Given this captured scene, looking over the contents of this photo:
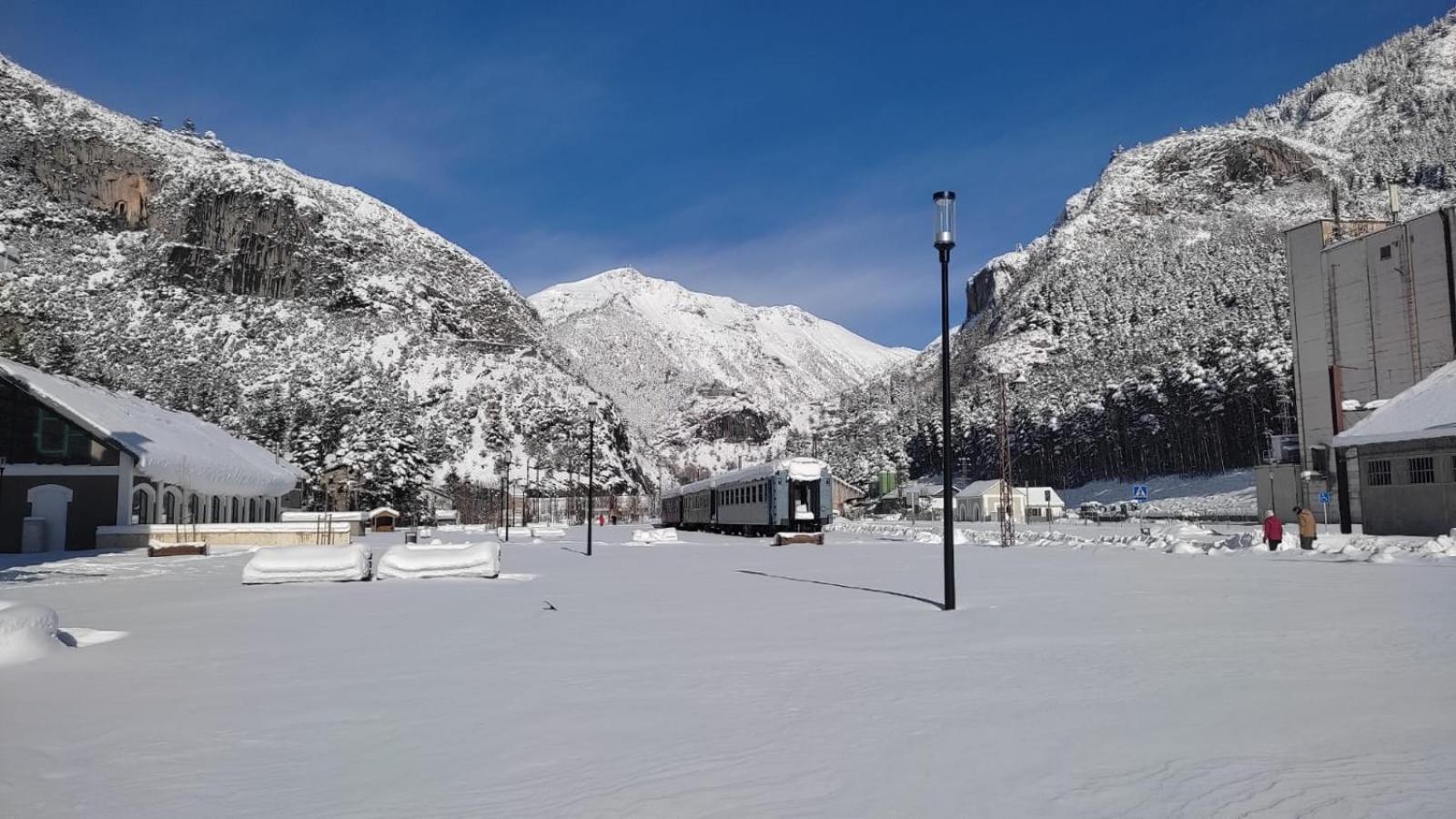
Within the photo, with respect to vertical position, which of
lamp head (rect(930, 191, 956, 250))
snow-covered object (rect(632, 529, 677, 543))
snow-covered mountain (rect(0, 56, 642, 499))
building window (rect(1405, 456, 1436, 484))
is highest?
snow-covered mountain (rect(0, 56, 642, 499))

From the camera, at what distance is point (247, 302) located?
16150cm

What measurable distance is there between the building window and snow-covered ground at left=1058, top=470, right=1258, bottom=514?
43.3 m

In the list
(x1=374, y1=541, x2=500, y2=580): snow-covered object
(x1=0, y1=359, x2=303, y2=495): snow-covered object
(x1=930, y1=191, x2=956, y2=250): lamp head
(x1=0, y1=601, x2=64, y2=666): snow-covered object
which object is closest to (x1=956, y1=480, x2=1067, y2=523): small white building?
(x1=0, y1=359, x2=303, y2=495): snow-covered object

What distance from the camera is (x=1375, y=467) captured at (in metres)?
33.9

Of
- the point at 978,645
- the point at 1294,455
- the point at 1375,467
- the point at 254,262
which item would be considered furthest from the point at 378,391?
the point at 978,645

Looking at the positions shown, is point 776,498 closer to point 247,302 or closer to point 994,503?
point 994,503

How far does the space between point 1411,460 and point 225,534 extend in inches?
1750

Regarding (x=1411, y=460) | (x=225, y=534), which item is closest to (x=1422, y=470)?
(x=1411, y=460)

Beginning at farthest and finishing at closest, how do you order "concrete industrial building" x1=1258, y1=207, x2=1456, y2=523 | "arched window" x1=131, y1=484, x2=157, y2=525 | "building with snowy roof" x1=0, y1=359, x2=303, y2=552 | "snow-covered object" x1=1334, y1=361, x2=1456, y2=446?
"concrete industrial building" x1=1258, y1=207, x2=1456, y2=523, "arched window" x1=131, y1=484, x2=157, y2=525, "building with snowy roof" x1=0, y1=359, x2=303, y2=552, "snow-covered object" x1=1334, y1=361, x2=1456, y2=446

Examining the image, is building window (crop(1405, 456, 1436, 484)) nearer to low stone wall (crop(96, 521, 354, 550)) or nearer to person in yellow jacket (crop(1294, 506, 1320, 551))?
person in yellow jacket (crop(1294, 506, 1320, 551))

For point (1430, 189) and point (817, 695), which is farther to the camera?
point (1430, 189)

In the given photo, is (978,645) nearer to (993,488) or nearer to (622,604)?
(622,604)

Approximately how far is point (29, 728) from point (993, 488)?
97210 mm

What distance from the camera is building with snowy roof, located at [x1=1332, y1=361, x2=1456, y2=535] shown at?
3086 centimetres
